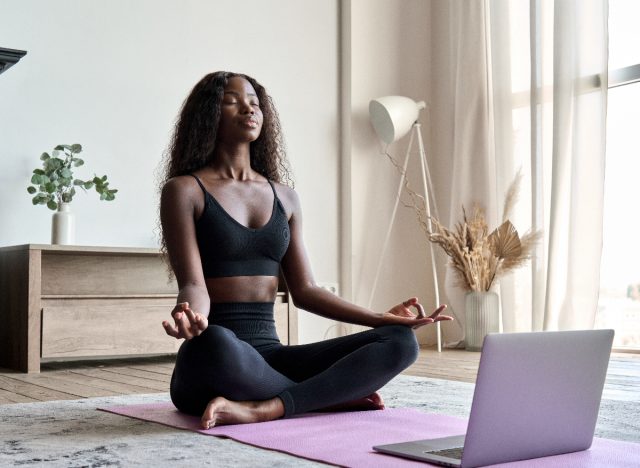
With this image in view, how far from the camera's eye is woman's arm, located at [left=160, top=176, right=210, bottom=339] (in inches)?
81.2

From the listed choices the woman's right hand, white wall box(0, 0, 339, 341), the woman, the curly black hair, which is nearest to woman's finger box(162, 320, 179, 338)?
the woman's right hand

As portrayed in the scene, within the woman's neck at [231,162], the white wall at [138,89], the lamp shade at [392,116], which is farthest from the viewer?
the lamp shade at [392,116]

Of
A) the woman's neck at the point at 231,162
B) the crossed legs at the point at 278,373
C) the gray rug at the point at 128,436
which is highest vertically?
the woman's neck at the point at 231,162

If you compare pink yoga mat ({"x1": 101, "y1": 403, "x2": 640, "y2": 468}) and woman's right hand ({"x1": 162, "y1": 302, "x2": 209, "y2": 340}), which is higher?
woman's right hand ({"x1": 162, "y1": 302, "x2": 209, "y2": 340})

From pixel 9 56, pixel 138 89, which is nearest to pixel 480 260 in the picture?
pixel 138 89

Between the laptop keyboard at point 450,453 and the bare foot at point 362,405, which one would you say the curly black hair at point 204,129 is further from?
the laptop keyboard at point 450,453

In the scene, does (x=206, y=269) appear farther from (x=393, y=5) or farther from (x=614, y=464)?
(x=393, y=5)

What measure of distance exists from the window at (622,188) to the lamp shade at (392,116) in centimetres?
Answer: 113

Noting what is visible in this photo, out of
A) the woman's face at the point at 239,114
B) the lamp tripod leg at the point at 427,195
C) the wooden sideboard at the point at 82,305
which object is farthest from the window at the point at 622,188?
the woman's face at the point at 239,114

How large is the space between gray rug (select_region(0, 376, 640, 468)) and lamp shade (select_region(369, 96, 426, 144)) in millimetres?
2510

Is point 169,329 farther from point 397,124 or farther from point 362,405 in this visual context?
point 397,124

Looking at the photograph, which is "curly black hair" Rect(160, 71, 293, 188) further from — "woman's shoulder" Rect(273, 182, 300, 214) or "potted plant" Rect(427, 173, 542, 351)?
"potted plant" Rect(427, 173, 542, 351)

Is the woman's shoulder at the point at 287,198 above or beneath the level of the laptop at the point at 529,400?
above

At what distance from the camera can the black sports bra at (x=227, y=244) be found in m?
2.21
